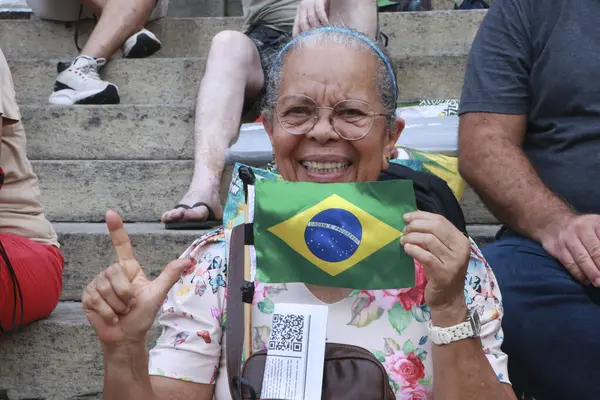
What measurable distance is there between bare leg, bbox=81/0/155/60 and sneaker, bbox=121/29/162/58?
2.0 inches

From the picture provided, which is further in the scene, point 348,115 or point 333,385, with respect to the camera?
point 348,115

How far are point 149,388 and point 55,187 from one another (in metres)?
2.02

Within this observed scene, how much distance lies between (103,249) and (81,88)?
1.15m

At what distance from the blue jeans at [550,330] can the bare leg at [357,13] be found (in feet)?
3.79

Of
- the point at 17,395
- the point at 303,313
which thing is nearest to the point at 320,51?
the point at 303,313

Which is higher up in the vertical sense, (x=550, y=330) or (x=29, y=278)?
(x=550, y=330)

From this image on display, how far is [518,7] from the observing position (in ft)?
7.77

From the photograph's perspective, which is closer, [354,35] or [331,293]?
[331,293]

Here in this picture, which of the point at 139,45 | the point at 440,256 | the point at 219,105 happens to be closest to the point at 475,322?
the point at 440,256

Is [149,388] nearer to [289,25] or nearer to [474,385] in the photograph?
[474,385]

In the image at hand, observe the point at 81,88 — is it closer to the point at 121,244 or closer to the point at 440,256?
the point at 121,244

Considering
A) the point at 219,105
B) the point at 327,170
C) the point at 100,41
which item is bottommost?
the point at 100,41

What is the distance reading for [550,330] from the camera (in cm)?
201

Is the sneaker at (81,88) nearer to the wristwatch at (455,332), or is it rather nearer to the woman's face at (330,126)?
the woman's face at (330,126)
